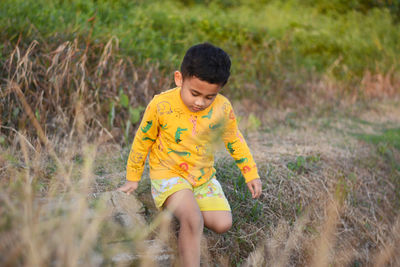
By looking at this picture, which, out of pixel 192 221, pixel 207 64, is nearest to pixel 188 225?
pixel 192 221

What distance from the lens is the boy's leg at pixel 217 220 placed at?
2178mm

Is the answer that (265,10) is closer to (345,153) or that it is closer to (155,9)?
(155,9)

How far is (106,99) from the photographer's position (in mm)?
3791

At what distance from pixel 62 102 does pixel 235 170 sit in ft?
Answer: 5.89

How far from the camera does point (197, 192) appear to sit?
7.42 feet

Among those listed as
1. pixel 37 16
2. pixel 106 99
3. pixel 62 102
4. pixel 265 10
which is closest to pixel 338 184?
pixel 106 99

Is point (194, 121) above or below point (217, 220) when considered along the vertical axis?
above

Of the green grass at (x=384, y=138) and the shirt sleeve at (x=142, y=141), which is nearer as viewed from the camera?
the shirt sleeve at (x=142, y=141)

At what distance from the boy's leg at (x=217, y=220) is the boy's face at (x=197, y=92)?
2.04 feet

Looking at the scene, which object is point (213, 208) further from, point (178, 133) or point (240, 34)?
point (240, 34)

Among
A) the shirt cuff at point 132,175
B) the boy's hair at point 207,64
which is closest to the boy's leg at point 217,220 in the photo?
the shirt cuff at point 132,175

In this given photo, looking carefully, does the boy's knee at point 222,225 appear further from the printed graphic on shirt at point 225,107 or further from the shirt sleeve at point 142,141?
the printed graphic on shirt at point 225,107

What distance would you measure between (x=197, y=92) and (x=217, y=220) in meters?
0.76

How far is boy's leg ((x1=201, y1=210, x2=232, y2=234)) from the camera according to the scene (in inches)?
85.7
